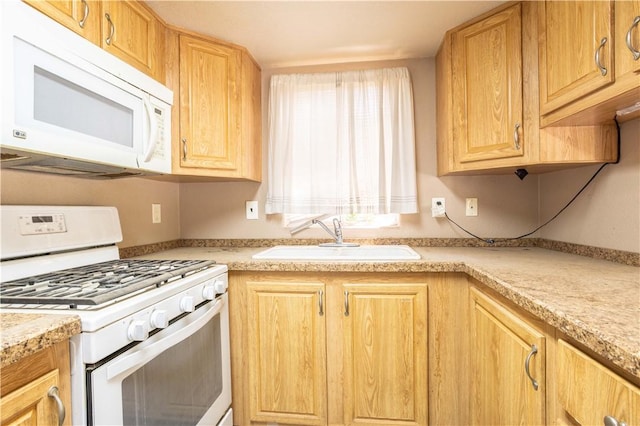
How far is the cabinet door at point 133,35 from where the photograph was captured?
1.26 meters

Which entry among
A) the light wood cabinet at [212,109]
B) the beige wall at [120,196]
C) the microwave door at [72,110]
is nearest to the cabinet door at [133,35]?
the light wood cabinet at [212,109]

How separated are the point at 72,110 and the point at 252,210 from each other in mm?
1211

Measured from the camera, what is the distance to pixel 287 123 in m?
2.05

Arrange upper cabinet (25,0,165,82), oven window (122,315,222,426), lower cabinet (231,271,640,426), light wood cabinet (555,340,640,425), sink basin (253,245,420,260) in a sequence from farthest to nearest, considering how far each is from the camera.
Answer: sink basin (253,245,420,260), lower cabinet (231,271,640,426), upper cabinet (25,0,165,82), oven window (122,315,222,426), light wood cabinet (555,340,640,425)

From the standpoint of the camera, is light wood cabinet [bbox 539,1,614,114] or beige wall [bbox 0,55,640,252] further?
beige wall [bbox 0,55,640,252]

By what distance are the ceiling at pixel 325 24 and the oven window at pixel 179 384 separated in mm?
1437

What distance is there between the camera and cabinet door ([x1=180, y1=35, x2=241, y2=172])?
1670 mm

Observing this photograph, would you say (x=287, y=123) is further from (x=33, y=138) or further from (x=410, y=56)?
(x=33, y=138)

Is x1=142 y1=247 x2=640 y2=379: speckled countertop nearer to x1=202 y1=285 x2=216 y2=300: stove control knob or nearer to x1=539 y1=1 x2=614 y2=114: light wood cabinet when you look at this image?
x1=202 y1=285 x2=216 y2=300: stove control knob

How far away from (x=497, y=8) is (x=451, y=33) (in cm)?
23

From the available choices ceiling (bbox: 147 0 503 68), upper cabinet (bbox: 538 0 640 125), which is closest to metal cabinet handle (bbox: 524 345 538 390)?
upper cabinet (bbox: 538 0 640 125)

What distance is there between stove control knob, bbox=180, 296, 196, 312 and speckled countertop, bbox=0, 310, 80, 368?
14.5 inches

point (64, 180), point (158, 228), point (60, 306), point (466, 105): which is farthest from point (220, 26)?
point (60, 306)

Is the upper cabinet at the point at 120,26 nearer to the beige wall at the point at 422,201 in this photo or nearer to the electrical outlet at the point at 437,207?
the beige wall at the point at 422,201
